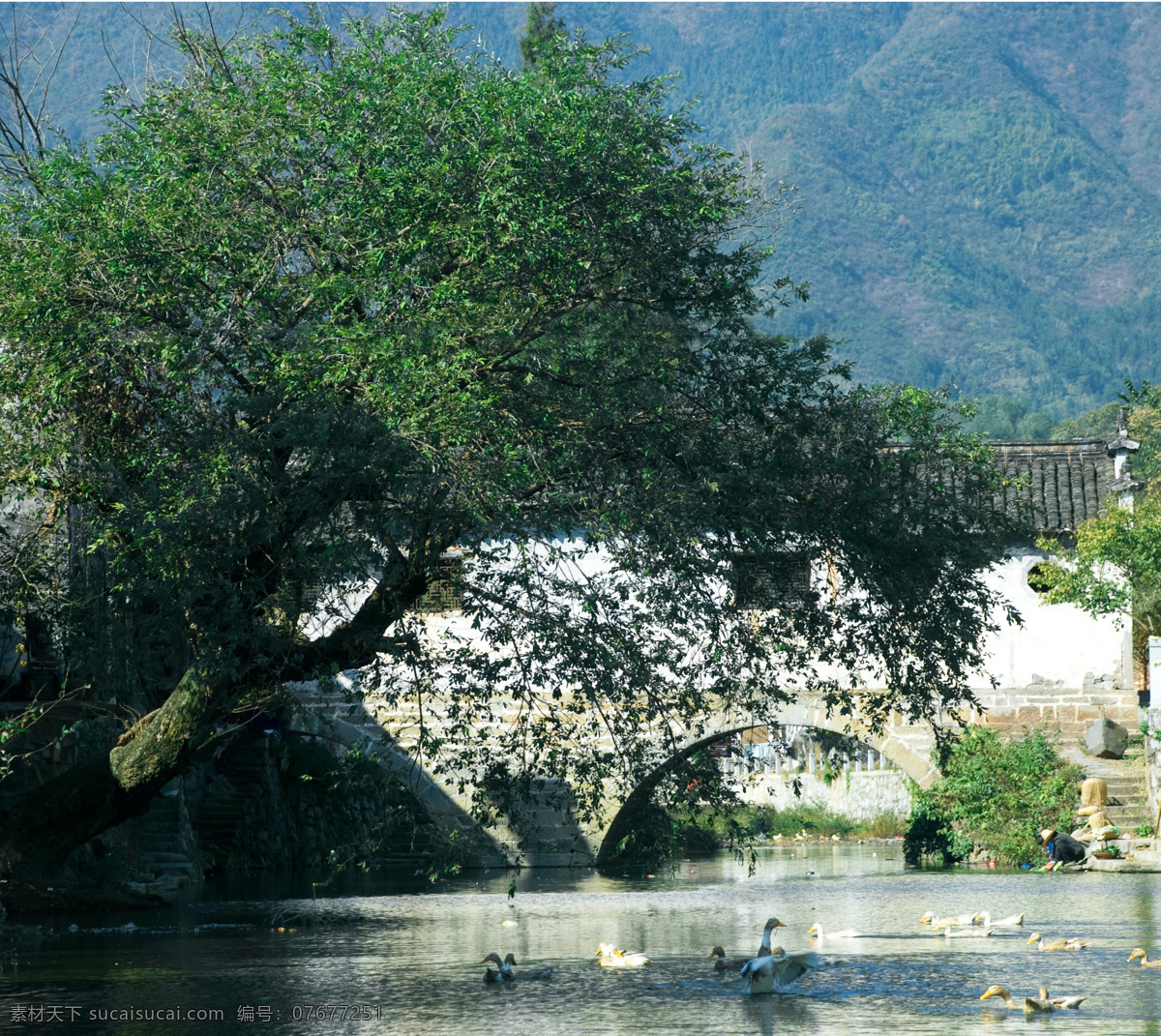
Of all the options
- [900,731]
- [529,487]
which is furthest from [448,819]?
[529,487]

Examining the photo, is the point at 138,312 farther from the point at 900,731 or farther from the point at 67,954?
the point at 900,731

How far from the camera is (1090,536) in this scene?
78.3 ft

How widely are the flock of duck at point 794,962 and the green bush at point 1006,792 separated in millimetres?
9205

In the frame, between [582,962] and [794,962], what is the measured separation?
2246 mm

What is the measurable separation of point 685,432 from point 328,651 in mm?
3375

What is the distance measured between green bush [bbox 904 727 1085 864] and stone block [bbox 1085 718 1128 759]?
16.4 inches

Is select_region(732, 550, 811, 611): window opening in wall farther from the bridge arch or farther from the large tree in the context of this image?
the bridge arch

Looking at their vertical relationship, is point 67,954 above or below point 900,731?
below

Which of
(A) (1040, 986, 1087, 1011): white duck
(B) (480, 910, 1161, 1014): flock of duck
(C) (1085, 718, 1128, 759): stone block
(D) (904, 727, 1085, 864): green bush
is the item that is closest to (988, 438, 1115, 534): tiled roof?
(C) (1085, 718, 1128, 759): stone block

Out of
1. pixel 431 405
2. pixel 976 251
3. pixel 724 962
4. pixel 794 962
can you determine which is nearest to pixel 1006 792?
pixel 724 962

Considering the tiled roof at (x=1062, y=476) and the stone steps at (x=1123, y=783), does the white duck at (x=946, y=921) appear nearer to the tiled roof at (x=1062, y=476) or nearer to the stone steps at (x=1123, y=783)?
the stone steps at (x=1123, y=783)

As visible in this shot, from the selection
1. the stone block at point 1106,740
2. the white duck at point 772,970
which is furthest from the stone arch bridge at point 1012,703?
the white duck at point 772,970

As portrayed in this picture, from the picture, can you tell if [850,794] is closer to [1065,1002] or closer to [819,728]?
[819,728]

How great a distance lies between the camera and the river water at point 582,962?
9508 millimetres
